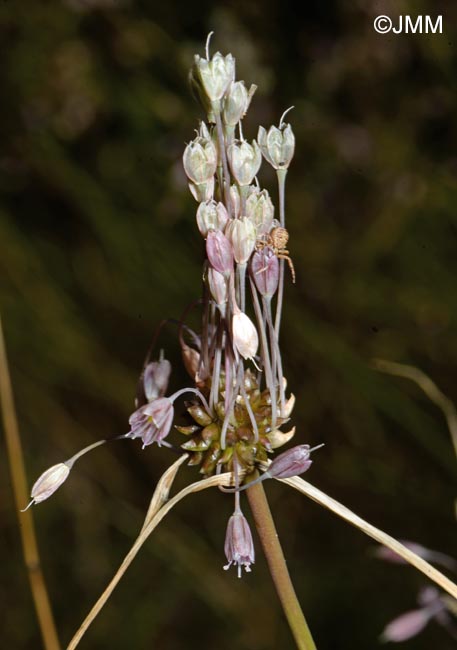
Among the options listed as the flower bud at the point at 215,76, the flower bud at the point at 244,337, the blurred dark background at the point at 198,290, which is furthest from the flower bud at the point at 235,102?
the blurred dark background at the point at 198,290

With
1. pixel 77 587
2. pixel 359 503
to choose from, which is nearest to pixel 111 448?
pixel 77 587

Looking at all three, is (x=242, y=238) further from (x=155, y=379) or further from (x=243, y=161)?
(x=155, y=379)

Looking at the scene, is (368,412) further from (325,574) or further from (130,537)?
(130,537)

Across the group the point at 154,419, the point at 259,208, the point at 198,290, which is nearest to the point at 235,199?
the point at 259,208

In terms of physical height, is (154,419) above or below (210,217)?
below

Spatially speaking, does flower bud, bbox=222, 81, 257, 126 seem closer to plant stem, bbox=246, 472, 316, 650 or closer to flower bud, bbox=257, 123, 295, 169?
flower bud, bbox=257, 123, 295, 169

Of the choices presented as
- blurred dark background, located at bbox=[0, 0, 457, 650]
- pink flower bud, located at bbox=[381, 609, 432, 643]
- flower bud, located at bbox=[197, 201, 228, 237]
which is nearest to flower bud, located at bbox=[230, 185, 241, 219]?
flower bud, located at bbox=[197, 201, 228, 237]
